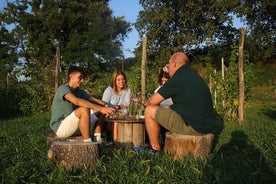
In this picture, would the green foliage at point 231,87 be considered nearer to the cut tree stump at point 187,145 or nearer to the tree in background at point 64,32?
the cut tree stump at point 187,145

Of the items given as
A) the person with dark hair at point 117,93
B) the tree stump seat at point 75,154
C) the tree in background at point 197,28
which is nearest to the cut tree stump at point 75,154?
the tree stump seat at point 75,154

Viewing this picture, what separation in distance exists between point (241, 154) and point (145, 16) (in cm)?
2176

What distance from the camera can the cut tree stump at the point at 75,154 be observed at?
4.20m

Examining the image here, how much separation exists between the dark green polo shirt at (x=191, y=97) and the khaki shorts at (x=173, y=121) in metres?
0.08

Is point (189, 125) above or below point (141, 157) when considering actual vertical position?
above

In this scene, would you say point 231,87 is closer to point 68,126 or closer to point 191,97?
point 191,97

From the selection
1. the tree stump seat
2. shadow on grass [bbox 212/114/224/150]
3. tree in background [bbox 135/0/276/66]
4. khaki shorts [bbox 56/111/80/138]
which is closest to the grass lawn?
the tree stump seat

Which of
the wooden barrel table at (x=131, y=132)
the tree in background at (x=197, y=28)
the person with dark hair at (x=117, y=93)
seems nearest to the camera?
the wooden barrel table at (x=131, y=132)

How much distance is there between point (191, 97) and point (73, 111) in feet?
5.22

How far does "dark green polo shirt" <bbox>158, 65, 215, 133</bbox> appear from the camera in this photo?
4.86m

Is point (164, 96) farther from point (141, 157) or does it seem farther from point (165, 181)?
point (165, 181)

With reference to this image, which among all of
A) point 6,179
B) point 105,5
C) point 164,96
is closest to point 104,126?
point 164,96

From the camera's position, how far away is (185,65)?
202 inches

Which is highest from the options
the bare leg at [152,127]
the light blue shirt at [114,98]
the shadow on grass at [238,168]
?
the light blue shirt at [114,98]
